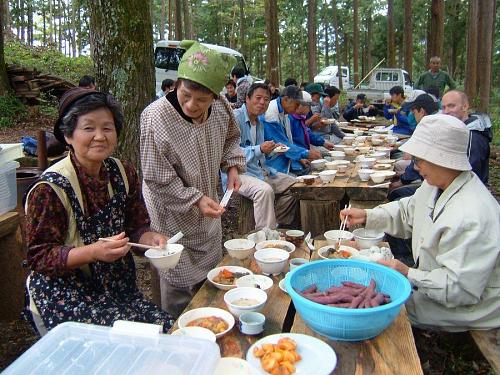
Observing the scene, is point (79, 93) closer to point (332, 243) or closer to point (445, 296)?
point (332, 243)

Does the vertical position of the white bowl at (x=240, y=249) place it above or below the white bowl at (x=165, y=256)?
below

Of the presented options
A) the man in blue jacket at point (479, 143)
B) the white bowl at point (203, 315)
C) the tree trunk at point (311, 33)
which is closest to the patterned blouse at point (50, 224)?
the white bowl at point (203, 315)

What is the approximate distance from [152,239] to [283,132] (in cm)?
353

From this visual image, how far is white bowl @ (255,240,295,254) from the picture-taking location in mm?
A: 2859

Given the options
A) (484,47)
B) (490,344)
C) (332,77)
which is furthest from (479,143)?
(332,77)

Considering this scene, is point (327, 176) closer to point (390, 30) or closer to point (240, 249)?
point (240, 249)

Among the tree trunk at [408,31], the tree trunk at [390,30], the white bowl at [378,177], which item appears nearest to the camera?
the white bowl at [378,177]

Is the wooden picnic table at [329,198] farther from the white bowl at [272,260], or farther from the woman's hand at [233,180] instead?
the white bowl at [272,260]

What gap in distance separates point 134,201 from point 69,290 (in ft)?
2.06

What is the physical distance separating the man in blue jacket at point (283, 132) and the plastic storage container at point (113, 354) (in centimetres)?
407

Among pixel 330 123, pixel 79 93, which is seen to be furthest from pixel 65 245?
pixel 330 123

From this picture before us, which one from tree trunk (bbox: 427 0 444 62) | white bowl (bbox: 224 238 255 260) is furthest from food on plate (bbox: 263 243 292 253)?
tree trunk (bbox: 427 0 444 62)

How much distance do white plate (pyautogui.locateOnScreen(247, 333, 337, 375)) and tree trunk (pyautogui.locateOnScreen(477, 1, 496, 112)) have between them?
1238 centimetres

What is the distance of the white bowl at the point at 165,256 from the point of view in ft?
7.16
